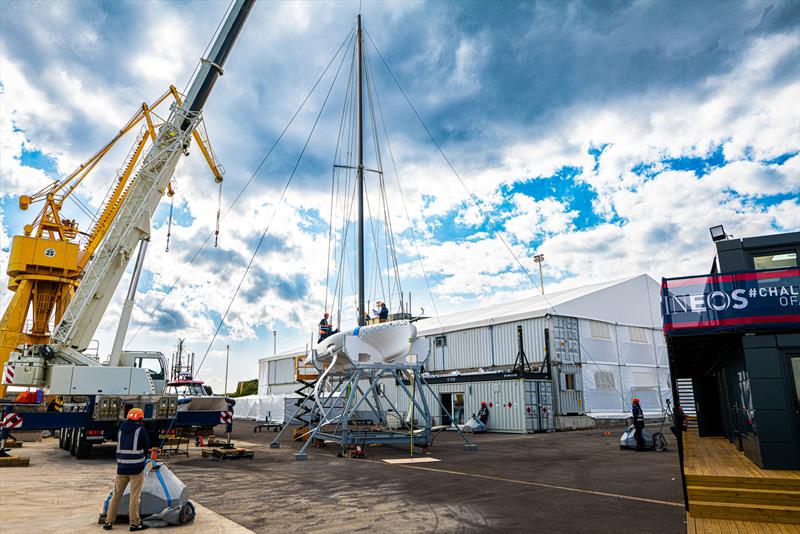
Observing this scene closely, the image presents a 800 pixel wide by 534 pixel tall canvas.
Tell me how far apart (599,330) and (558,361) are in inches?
196

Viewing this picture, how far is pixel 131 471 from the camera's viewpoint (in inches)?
309

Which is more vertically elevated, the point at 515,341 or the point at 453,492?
the point at 515,341

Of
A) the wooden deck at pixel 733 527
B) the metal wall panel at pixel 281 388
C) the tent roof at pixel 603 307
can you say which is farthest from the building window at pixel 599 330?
the metal wall panel at pixel 281 388

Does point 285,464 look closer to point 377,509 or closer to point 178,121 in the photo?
point 377,509

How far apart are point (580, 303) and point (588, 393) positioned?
5.60 meters

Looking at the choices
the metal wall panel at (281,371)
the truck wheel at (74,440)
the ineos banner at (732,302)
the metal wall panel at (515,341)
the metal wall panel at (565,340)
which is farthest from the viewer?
the metal wall panel at (281,371)

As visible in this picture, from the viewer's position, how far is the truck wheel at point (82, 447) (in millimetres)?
16844

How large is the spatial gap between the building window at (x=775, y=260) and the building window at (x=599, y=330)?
21796 mm

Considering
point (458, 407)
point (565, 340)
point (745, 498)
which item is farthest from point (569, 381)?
point (745, 498)

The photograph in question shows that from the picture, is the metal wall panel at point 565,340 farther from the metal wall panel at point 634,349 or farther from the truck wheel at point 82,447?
the truck wheel at point 82,447

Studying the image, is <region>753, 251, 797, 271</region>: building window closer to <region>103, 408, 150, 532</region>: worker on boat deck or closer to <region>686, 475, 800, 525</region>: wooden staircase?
<region>686, 475, 800, 525</region>: wooden staircase

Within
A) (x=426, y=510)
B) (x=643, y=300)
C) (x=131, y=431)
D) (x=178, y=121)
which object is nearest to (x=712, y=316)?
(x=426, y=510)

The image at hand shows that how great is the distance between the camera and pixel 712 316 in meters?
10.3

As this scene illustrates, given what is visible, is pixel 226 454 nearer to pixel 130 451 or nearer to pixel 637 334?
pixel 130 451
